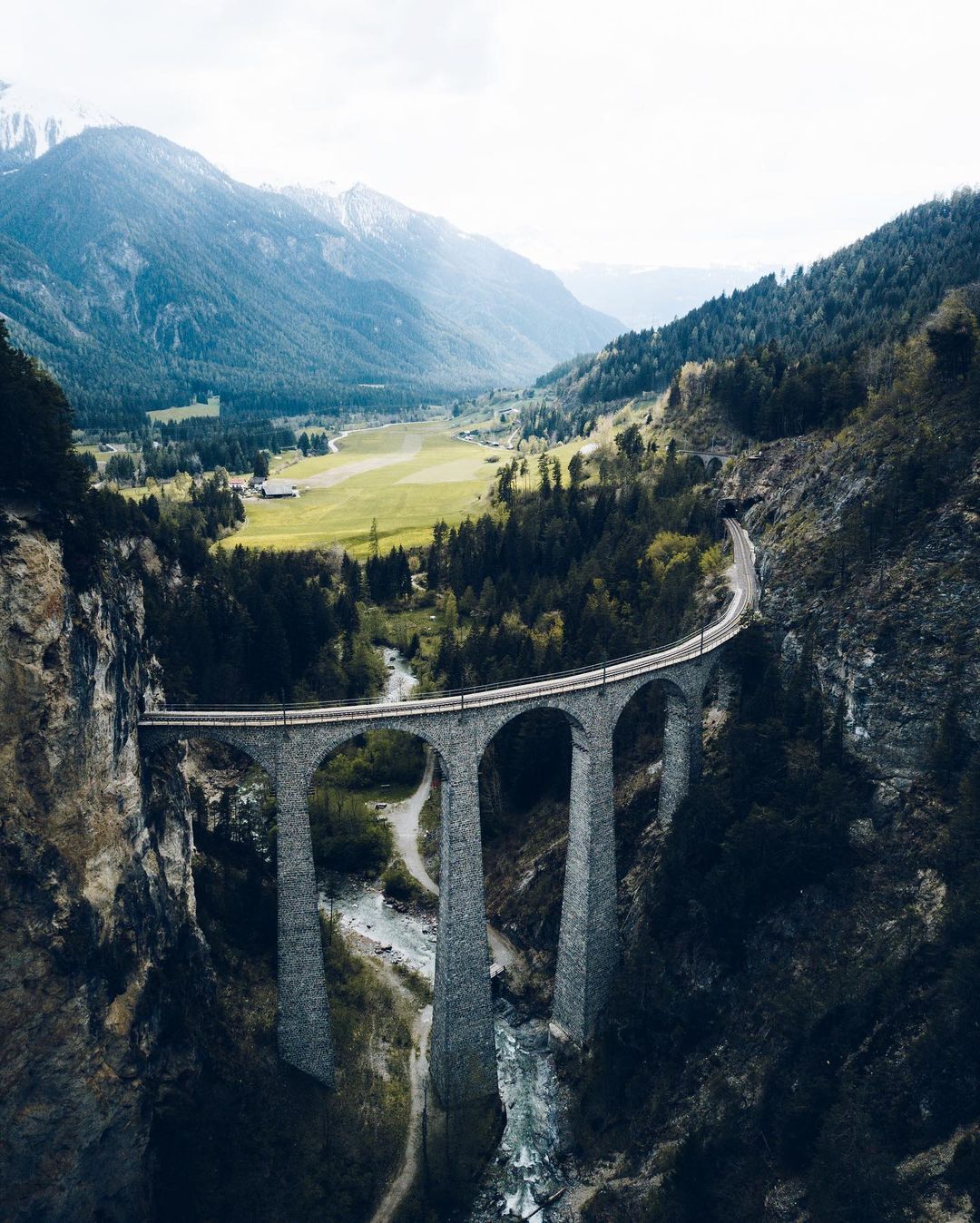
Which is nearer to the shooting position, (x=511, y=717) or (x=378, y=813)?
(x=511, y=717)

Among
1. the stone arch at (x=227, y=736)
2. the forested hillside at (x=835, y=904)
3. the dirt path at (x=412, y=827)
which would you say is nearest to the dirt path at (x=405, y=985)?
the dirt path at (x=412, y=827)

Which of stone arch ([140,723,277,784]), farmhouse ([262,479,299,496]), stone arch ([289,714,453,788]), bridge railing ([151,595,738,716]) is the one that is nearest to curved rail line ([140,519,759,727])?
bridge railing ([151,595,738,716])

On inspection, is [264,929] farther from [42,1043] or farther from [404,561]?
[404,561]

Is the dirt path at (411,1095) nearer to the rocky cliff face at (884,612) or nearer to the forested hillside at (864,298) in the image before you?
the rocky cliff face at (884,612)

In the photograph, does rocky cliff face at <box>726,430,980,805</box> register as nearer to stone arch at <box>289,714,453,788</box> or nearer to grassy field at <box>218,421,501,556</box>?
stone arch at <box>289,714,453,788</box>

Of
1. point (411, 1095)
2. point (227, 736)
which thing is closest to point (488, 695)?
point (227, 736)

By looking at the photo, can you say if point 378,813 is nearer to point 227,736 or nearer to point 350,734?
point 350,734
